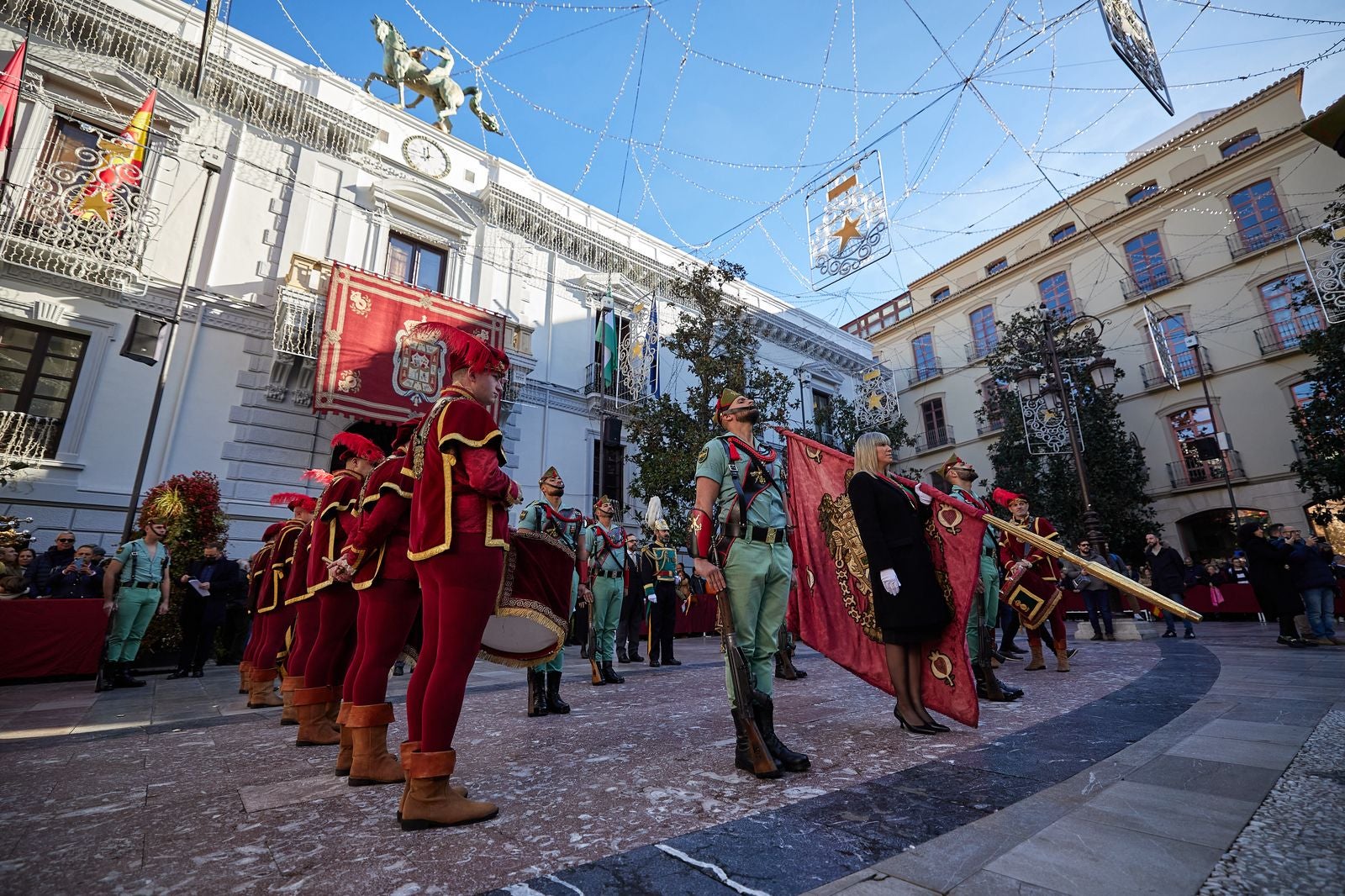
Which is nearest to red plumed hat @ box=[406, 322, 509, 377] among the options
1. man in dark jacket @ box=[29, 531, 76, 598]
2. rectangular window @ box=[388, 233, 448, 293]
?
man in dark jacket @ box=[29, 531, 76, 598]

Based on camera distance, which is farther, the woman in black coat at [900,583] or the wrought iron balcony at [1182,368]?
the wrought iron balcony at [1182,368]

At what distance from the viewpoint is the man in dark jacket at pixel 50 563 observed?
8617 millimetres

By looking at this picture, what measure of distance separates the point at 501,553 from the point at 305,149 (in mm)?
16820

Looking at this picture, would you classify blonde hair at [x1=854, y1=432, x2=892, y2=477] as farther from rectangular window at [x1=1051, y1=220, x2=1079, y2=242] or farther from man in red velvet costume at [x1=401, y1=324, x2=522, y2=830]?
rectangular window at [x1=1051, y1=220, x2=1079, y2=242]

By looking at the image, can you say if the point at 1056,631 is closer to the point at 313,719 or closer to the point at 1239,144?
the point at 313,719

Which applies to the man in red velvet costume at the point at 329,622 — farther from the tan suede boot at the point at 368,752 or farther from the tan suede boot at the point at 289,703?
the tan suede boot at the point at 368,752

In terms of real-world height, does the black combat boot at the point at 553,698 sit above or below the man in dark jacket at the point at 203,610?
below

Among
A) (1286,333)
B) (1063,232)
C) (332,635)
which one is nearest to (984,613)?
(332,635)

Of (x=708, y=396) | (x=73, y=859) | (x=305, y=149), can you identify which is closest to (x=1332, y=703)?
(x=73, y=859)

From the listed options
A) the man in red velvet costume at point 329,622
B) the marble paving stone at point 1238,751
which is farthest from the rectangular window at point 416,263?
the marble paving stone at point 1238,751

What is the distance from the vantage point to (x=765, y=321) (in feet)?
82.0

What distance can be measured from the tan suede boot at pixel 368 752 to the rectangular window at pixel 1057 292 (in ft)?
98.3

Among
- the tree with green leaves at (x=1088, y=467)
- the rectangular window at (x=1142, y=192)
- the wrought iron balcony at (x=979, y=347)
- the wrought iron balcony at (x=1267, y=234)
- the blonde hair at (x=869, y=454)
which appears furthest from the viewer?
the wrought iron balcony at (x=979, y=347)

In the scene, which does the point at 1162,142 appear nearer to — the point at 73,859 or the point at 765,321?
the point at 765,321
